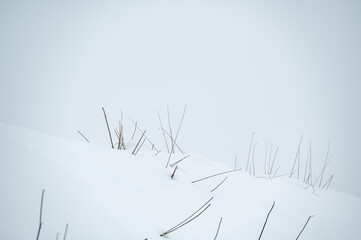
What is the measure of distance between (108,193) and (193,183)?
0.35 m

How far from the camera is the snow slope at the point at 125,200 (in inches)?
17.4

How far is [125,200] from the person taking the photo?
1.95 feet

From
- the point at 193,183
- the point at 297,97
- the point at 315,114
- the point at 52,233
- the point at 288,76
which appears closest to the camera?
the point at 52,233

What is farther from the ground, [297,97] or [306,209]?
[297,97]

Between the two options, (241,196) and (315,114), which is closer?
(241,196)

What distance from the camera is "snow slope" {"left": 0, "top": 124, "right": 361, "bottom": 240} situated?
0.44m

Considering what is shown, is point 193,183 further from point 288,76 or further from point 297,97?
point 288,76

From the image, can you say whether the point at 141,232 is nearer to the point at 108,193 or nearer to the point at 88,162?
the point at 108,193

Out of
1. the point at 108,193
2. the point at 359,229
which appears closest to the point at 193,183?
the point at 108,193

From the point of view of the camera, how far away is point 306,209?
0.96 meters

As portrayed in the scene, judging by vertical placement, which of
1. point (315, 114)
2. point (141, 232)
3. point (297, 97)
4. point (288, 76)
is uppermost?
point (288, 76)

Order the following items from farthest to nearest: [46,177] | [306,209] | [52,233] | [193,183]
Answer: [306,209]
[193,183]
[46,177]
[52,233]

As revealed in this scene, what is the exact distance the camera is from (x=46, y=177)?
20.2 inches

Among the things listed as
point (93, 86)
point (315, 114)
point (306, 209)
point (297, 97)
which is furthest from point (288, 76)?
point (306, 209)
